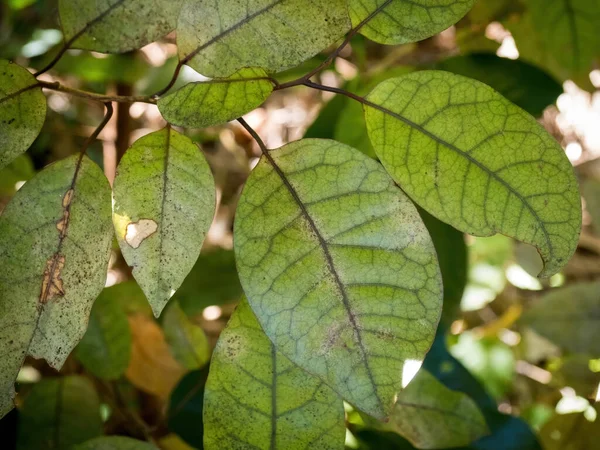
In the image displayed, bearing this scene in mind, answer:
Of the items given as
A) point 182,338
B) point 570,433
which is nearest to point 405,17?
point 182,338

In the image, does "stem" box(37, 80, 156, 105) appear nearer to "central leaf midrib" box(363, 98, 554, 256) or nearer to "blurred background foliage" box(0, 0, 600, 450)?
"central leaf midrib" box(363, 98, 554, 256)

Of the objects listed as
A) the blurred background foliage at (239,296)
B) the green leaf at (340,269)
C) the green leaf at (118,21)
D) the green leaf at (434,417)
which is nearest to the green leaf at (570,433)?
the blurred background foliage at (239,296)

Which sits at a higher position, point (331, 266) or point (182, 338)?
point (331, 266)

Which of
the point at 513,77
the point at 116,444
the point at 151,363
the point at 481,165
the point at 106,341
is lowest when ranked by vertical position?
the point at 151,363

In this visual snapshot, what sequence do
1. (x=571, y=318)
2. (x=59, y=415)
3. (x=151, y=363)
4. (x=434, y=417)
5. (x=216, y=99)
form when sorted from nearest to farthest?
(x=216, y=99) < (x=434, y=417) < (x=59, y=415) < (x=571, y=318) < (x=151, y=363)

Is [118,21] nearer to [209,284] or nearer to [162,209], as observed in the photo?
[162,209]

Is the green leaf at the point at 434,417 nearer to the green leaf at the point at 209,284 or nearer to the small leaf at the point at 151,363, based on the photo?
the green leaf at the point at 209,284

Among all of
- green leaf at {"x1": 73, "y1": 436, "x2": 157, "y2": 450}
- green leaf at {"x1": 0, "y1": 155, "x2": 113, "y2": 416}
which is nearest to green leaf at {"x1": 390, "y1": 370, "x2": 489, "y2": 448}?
green leaf at {"x1": 73, "y1": 436, "x2": 157, "y2": 450}
